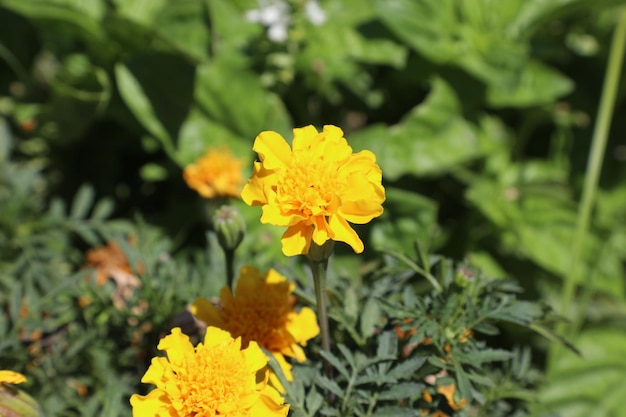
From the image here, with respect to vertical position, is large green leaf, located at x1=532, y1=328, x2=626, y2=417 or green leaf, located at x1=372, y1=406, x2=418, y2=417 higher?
green leaf, located at x1=372, y1=406, x2=418, y2=417

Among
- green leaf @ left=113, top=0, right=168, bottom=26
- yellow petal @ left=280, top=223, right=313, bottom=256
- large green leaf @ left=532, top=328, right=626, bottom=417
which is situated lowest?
large green leaf @ left=532, top=328, right=626, bottom=417

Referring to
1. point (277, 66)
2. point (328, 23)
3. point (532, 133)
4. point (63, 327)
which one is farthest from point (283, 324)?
point (532, 133)

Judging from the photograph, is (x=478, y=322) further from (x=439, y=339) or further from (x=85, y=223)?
(x=85, y=223)

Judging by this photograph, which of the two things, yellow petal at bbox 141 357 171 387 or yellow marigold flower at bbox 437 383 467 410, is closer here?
yellow petal at bbox 141 357 171 387

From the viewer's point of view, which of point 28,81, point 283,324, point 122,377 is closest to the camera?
point 283,324

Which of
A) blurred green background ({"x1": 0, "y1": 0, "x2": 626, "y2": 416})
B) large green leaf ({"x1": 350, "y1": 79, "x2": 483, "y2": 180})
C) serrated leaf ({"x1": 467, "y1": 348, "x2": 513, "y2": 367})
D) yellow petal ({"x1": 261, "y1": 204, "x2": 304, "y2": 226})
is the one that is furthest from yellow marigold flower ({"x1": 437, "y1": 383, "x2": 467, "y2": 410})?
large green leaf ({"x1": 350, "y1": 79, "x2": 483, "y2": 180})

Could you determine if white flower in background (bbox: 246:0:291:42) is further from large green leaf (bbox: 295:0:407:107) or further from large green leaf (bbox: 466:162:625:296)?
large green leaf (bbox: 466:162:625:296)

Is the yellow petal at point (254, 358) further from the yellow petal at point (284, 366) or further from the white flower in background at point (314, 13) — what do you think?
the white flower in background at point (314, 13)
